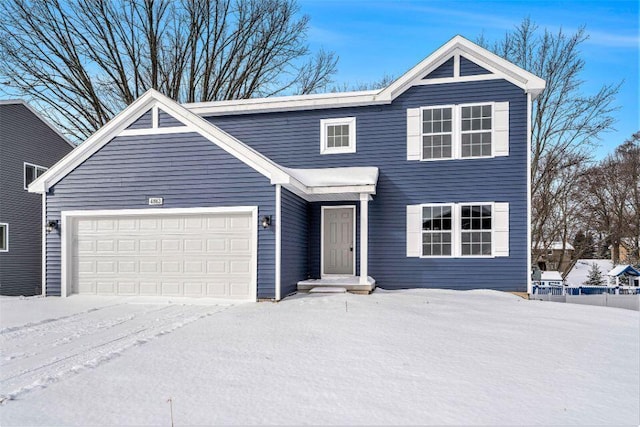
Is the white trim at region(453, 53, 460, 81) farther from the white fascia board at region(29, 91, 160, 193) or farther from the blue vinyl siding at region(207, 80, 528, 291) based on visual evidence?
the white fascia board at region(29, 91, 160, 193)

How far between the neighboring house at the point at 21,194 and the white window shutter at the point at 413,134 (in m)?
14.2

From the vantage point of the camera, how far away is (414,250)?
10.7 meters

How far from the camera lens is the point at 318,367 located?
14.0 feet

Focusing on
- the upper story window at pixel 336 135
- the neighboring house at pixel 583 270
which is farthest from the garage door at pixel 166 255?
the neighboring house at pixel 583 270

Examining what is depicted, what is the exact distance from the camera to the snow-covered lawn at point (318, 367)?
3221 mm

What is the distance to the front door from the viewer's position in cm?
1118

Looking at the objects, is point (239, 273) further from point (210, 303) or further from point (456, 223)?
point (456, 223)

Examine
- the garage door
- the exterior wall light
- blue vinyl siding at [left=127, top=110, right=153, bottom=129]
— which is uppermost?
blue vinyl siding at [left=127, top=110, right=153, bottom=129]

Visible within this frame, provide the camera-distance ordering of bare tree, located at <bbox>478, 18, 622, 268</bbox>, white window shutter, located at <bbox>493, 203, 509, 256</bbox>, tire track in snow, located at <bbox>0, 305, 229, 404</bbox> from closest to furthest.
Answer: tire track in snow, located at <bbox>0, 305, 229, 404</bbox>
white window shutter, located at <bbox>493, 203, 509, 256</bbox>
bare tree, located at <bbox>478, 18, 622, 268</bbox>

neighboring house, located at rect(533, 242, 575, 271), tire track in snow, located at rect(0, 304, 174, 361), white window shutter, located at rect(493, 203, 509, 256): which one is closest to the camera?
tire track in snow, located at rect(0, 304, 174, 361)

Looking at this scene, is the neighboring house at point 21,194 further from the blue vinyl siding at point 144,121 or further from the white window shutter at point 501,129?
the white window shutter at point 501,129

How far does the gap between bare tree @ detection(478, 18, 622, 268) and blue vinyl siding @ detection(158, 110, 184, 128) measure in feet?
52.4

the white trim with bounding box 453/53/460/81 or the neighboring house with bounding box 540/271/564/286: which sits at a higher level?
the white trim with bounding box 453/53/460/81

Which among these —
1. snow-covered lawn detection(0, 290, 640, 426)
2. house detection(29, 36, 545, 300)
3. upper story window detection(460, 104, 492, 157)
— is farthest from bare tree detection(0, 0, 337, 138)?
snow-covered lawn detection(0, 290, 640, 426)
